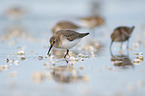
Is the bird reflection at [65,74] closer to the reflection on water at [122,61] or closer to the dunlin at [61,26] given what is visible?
the reflection on water at [122,61]

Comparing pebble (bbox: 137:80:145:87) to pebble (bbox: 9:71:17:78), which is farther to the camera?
pebble (bbox: 9:71:17:78)

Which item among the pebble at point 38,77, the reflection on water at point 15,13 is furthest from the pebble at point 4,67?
the reflection on water at point 15,13

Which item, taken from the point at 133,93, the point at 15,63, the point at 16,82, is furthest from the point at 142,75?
the point at 15,63

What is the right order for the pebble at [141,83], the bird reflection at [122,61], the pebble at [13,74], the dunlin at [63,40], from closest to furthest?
the pebble at [141,83] < the pebble at [13,74] < the bird reflection at [122,61] < the dunlin at [63,40]

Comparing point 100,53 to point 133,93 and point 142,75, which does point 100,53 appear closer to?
point 142,75

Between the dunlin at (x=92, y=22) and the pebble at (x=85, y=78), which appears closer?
the pebble at (x=85, y=78)

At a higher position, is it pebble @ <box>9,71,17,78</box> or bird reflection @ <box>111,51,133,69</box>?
bird reflection @ <box>111,51,133,69</box>

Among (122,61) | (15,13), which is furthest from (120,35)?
(15,13)

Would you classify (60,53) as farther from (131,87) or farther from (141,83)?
(131,87)

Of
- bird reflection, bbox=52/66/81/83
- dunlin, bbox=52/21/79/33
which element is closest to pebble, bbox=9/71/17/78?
bird reflection, bbox=52/66/81/83

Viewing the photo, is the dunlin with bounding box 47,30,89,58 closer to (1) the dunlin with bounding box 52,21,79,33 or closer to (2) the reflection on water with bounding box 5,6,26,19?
(1) the dunlin with bounding box 52,21,79,33
